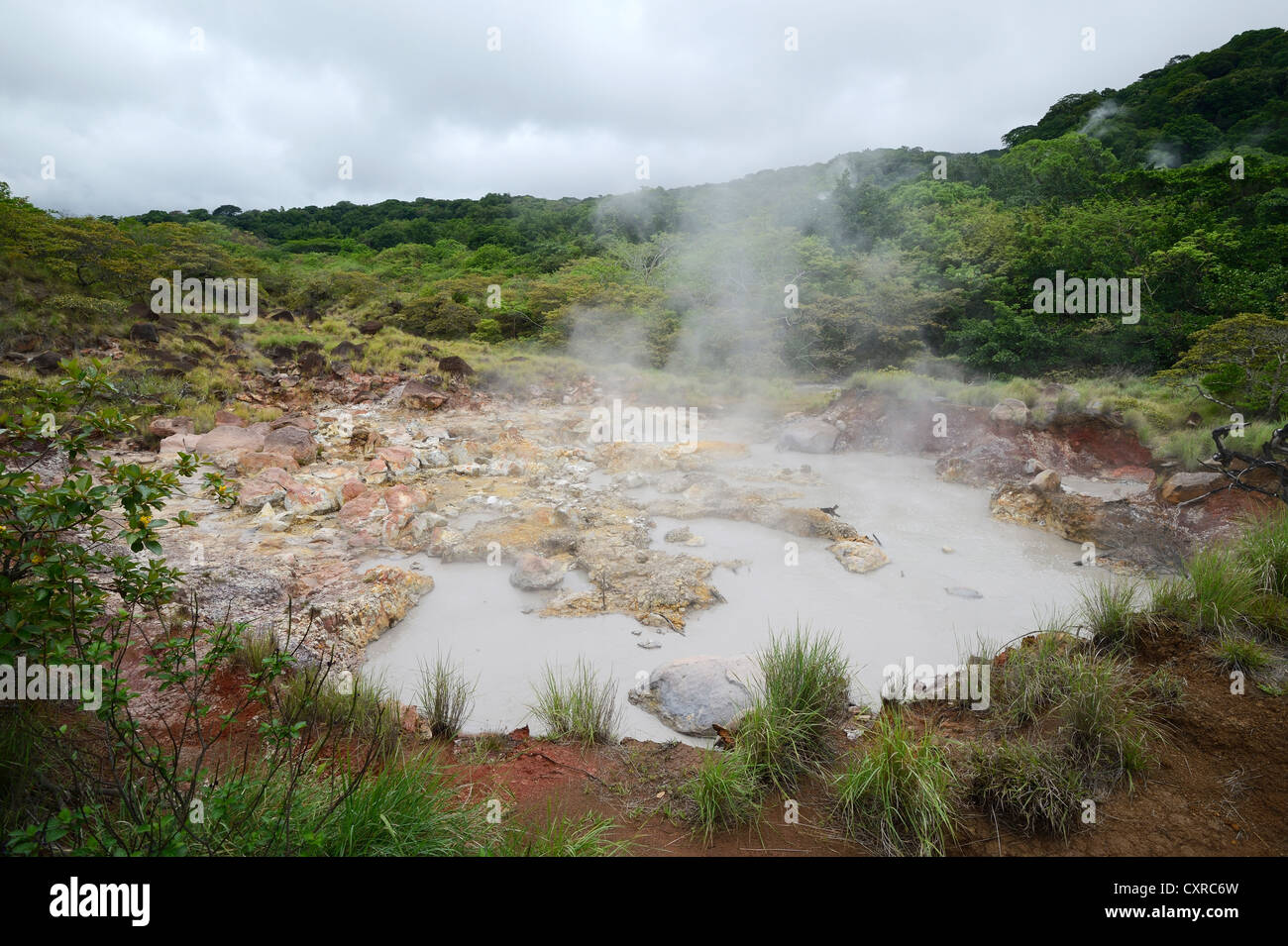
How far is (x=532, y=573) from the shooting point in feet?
17.6

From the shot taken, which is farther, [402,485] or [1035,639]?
[402,485]

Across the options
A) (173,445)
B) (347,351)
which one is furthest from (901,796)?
(347,351)

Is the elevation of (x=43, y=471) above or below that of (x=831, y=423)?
below

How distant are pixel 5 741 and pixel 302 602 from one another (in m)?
2.59

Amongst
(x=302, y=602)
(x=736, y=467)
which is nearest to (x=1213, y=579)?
(x=302, y=602)

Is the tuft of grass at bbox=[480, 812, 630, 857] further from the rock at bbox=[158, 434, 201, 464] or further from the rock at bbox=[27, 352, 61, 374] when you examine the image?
the rock at bbox=[27, 352, 61, 374]

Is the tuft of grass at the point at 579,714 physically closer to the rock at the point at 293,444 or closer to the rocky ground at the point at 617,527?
the rocky ground at the point at 617,527

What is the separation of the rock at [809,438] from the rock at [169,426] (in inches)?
399

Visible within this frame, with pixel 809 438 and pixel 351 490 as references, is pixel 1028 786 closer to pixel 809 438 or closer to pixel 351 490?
pixel 351 490

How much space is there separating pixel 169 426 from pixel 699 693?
9528 mm

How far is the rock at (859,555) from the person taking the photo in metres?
5.75

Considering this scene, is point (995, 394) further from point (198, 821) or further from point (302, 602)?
point (198, 821)

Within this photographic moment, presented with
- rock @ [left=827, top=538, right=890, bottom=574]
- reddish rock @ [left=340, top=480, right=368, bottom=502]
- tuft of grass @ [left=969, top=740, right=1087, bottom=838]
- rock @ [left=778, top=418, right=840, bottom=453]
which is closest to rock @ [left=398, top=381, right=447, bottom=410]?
reddish rock @ [left=340, top=480, right=368, bottom=502]
